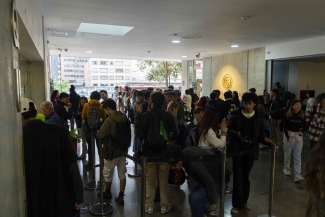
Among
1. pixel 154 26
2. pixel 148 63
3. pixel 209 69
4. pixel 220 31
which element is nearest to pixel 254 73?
pixel 209 69

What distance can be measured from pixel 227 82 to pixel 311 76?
160 inches

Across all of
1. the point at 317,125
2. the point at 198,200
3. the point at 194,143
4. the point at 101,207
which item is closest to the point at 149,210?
the point at 101,207

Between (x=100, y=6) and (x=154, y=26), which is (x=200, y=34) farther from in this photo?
(x=100, y=6)

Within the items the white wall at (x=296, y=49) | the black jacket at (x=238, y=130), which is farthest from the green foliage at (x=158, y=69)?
the black jacket at (x=238, y=130)

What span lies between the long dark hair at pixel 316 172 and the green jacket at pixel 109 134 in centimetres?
269

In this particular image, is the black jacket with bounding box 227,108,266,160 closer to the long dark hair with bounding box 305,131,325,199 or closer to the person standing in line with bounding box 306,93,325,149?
the person standing in line with bounding box 306,93,325,149

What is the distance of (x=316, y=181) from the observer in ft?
5.43

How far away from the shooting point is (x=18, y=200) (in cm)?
169

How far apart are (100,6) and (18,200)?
15.6 feet

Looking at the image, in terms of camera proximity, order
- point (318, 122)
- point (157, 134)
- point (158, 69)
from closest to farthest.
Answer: point (157, 134) → point (318, 122) → point (158, 69)

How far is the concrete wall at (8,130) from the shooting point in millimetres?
1368

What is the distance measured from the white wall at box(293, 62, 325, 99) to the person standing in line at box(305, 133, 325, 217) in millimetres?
11938

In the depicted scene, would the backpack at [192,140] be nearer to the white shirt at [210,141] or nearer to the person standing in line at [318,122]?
the white shirt at [210,141]

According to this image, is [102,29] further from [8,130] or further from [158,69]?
[158,69]
